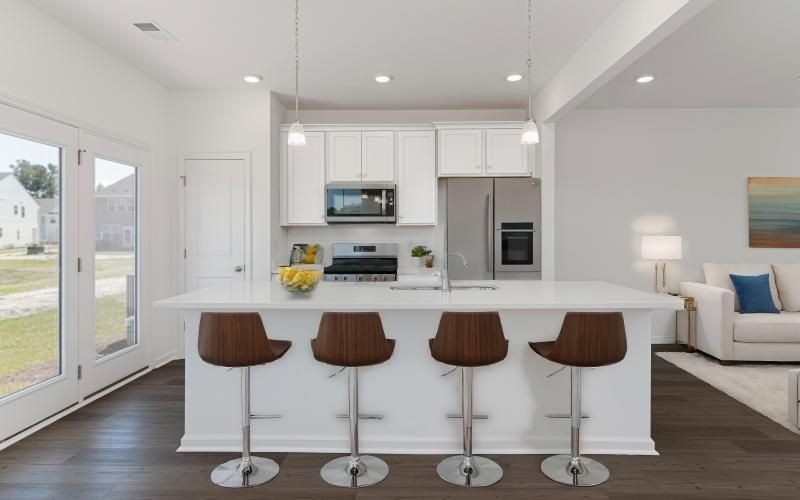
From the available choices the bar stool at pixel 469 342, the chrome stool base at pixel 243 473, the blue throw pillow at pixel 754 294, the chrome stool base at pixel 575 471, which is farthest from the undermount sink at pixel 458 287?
the blue throw pillow at pixel 754 294

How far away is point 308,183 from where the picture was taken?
4988 mm

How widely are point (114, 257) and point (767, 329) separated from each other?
5.89 meters

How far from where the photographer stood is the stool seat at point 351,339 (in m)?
2.24

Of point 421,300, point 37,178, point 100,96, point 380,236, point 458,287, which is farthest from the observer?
point 380,236

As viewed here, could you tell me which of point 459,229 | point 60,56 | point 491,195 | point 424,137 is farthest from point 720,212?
point 60,56

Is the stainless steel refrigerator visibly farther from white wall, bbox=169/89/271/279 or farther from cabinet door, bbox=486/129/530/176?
white wall, bbox=169/89/271/279

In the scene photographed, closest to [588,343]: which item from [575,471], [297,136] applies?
[575,471]

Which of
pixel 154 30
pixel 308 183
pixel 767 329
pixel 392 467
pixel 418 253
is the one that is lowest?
pixel 392 467

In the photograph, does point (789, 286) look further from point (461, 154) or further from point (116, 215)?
point (116, 215)

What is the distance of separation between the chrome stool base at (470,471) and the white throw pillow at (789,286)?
→ 416 cm

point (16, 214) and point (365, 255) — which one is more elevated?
Answer: point (16, 214)

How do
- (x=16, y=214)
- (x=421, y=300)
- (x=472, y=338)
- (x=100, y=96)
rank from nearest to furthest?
1. (x=472, y=338)
2. (x=421, y=300)
3. (x=16, y=214)
4. (x=100, y=96)

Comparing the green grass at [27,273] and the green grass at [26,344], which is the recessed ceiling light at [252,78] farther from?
the green grass at [26,344]

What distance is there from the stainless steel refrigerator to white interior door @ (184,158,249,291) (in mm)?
2117
